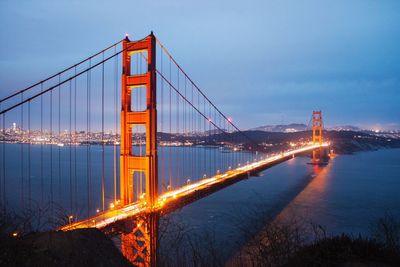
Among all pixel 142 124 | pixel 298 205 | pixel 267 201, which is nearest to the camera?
pixel 142 124

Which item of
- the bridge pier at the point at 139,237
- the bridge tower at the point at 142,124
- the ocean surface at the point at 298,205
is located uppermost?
the bridge tower at the point at 142,124

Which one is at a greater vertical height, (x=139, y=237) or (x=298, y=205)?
(x=139, y=237)

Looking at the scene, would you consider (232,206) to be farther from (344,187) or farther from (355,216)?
(344,187)

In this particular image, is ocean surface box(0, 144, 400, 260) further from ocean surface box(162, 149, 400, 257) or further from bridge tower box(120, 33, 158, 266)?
bridge tower box(120, 33, 158, 266)

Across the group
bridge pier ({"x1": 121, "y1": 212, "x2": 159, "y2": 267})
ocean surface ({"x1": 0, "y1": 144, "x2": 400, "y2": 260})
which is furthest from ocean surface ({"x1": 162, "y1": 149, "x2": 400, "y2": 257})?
bridge pier ({"x1": 121, "y1": 212, "x2": 159, "y2": 267})

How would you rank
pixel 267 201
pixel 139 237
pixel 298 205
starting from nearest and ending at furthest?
pixel 139 237
pixel 298 205
pixel 267 201

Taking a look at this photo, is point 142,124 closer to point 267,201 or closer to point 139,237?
point 139,237

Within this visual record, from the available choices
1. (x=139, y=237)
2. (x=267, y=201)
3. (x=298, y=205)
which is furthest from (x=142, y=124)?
(x=298, y=205)

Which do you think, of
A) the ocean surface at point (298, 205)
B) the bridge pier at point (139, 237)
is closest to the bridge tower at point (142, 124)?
the bridge pier at point (139, 237)

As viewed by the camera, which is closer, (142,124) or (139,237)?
(139,237)

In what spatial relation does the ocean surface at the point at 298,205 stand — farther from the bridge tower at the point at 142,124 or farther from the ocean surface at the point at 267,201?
the bridge tower at the point at 142,124

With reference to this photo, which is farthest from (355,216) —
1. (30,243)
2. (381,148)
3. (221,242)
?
(381,148)
